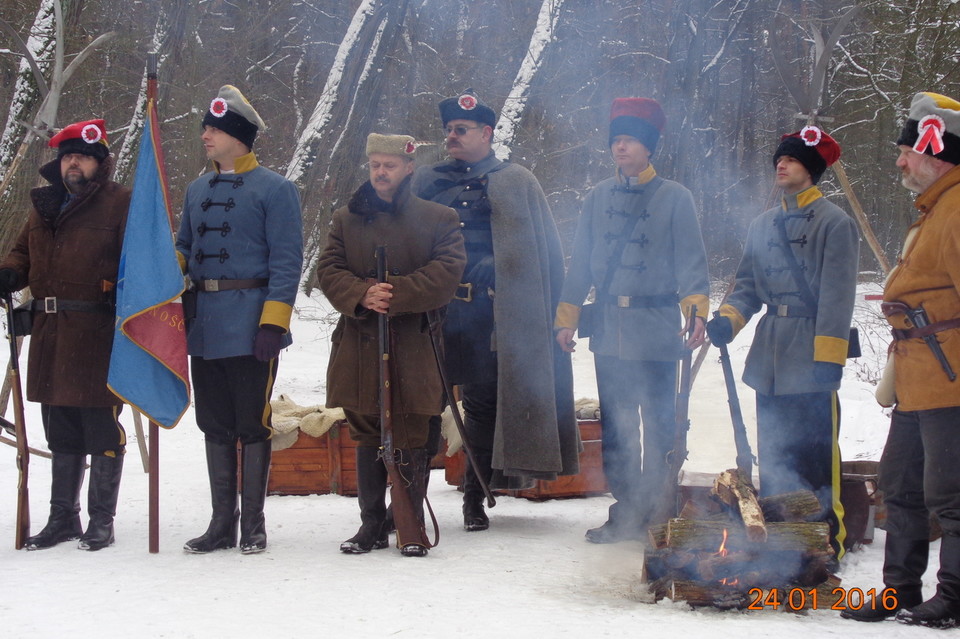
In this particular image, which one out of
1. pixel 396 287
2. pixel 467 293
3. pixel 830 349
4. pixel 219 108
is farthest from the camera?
pixel 467 293

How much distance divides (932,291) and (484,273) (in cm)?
211

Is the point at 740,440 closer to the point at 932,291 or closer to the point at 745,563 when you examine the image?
the point at 745,563

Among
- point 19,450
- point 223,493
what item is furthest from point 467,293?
point 19,450

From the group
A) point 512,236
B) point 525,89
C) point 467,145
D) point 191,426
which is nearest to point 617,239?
point 512,236

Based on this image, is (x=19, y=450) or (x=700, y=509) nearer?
(x=700, y=509)

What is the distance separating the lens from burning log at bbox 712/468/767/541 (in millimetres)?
3500

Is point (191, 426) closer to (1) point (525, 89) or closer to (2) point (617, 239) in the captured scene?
(2) point (617, 239)

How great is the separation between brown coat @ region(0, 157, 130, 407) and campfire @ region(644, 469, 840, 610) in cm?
254

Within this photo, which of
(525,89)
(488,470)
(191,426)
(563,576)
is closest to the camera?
(563,576)

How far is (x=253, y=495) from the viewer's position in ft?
14.4

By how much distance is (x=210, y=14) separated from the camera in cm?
1930

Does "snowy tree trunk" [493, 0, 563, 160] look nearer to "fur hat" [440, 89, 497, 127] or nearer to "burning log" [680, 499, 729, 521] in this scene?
"fur hat" [440, 89, 497, 127]

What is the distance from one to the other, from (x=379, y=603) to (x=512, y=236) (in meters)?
2.00
